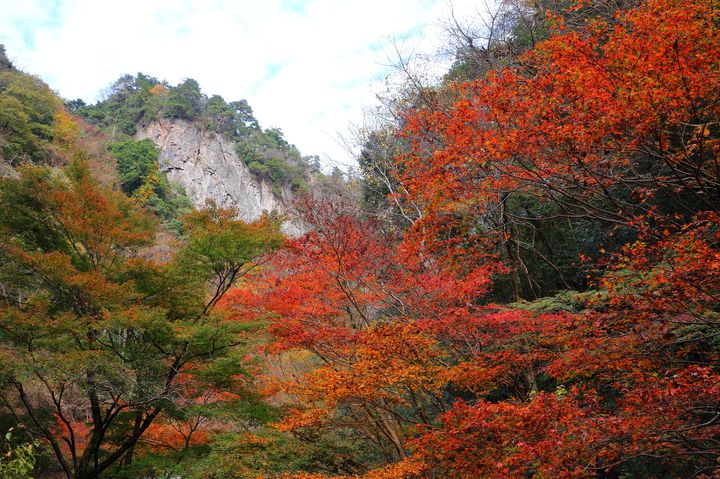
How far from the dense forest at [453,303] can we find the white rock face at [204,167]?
31.2 meters

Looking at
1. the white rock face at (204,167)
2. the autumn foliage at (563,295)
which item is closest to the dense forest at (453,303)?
the autumn foliage at (563,295)

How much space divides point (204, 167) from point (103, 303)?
37.2 meters

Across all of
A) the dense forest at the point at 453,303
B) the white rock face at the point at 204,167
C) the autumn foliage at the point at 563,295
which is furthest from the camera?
the white rock face at the point at 204,167

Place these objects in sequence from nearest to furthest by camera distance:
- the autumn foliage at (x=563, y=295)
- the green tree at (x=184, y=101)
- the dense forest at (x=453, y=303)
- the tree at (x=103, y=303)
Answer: the autumn foliage at (x=563, y=295) < the dense forest at (x=453, y=303) < the tree at (x=103, y=303) < the green tree at (x=184, y=101)

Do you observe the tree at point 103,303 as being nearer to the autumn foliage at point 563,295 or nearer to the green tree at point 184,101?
the autumn foliage at point 563,295

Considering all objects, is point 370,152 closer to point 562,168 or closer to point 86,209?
point 86,209

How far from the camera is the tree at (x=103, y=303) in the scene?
305 inches

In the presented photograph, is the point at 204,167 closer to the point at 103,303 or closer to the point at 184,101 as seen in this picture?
the point at 184,101

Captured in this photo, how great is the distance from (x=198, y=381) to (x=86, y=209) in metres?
3.94

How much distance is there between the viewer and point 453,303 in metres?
8.75

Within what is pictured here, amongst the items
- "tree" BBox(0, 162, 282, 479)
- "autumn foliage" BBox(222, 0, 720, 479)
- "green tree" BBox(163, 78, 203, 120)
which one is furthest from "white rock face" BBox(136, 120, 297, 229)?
"autumn foliage" BBox(222, 0, 720, 479)

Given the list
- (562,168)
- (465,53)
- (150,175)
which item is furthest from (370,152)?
(150,175)

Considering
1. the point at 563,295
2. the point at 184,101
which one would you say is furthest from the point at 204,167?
the point at 563,295

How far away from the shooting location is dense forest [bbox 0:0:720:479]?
14.8 feet
